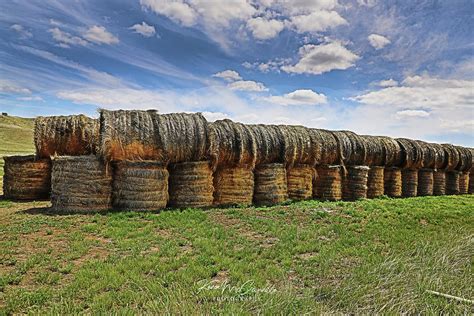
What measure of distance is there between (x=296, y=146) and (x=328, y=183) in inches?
88.6

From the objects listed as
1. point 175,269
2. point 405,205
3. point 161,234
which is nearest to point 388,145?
point 405,205

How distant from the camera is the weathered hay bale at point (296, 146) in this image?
46.8 ft

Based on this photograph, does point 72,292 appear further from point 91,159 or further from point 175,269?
point 91,159

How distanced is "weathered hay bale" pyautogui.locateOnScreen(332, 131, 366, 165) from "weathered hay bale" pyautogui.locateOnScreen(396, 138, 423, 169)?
10.5 ft

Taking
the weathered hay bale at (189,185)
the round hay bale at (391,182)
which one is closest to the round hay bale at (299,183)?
the weathered hay bale at (189,185)

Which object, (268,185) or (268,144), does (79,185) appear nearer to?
(268,185)

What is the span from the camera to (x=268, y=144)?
1385 centimetres

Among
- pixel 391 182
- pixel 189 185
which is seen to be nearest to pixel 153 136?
pixel 189 185

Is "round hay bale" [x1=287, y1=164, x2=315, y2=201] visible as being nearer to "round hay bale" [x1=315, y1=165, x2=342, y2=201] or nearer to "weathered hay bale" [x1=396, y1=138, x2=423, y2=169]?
"round hay bale" [x1=315, y1=165, x2=342, y2=201]

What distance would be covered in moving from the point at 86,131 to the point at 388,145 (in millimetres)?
13260

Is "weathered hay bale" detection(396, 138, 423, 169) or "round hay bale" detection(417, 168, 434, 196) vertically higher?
"weathered hay bale" detection(396, 138, 423, 169)

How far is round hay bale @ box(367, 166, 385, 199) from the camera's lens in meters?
17.0

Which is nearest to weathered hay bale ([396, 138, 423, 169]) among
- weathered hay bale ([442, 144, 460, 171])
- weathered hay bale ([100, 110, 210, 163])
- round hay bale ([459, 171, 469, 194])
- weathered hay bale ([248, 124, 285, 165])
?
weathered hay bale ([442, 144, 460, 171])

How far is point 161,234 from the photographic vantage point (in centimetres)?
852
